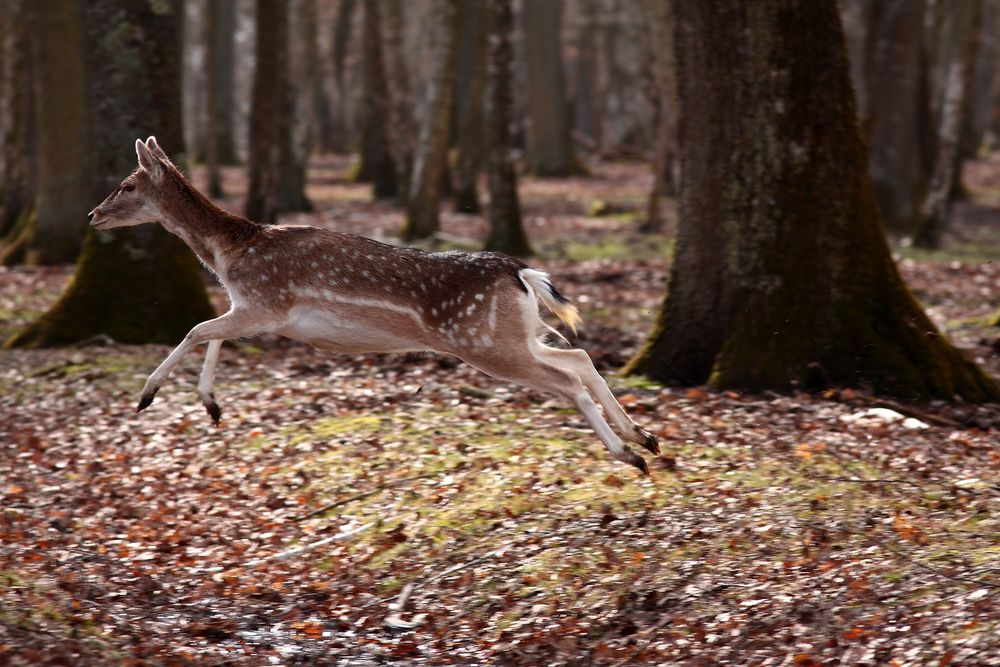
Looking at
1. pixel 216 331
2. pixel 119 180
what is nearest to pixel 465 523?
pixel 216 331

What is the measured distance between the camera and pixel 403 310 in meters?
8.88

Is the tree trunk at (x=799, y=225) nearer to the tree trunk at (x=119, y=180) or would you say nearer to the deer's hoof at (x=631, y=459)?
the deer's hoof at (x=631, y=459)

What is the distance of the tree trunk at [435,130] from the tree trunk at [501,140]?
1332 millimetres

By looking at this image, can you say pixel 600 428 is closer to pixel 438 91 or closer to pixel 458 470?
pixel 458 470

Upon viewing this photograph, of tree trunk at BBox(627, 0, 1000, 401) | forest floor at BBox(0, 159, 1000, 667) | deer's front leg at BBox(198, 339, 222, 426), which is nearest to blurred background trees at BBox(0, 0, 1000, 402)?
tree trunk at BBox(627, 0, 1000, 401)

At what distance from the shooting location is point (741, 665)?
6832 mm

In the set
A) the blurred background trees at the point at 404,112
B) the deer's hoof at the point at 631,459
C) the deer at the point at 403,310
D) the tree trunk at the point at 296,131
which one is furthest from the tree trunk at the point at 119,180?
the tree trunk at the point at 296,131

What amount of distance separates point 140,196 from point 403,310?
2.18m

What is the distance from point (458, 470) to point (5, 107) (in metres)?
15.3

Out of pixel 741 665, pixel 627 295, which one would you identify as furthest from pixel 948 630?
pixel 627 295

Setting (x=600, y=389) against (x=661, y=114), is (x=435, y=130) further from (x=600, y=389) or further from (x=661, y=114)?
(x=600, y=389)

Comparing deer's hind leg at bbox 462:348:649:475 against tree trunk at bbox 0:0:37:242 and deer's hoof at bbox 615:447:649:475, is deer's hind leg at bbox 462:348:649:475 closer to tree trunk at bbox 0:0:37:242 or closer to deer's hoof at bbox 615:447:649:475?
deer's hoof at bbox 615:447:649:475

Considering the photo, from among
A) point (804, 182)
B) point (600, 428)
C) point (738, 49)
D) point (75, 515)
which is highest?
point (738, 49)

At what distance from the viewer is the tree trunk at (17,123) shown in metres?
21.8
